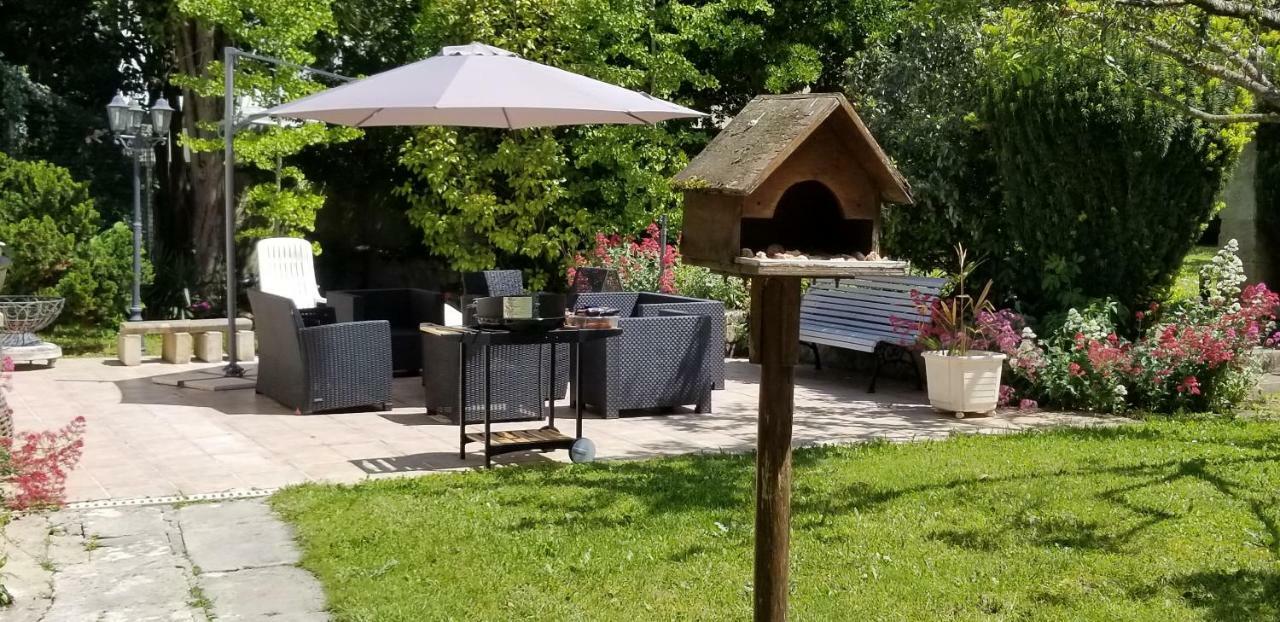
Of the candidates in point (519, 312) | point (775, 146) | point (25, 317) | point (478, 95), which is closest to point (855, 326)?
point (478, 95)

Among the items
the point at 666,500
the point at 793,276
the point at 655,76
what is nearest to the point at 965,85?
the point at 655,76

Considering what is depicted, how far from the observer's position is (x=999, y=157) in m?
9.03

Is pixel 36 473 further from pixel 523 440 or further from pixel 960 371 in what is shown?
pixel 960 371

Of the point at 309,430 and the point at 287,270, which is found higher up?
the point at 287,270

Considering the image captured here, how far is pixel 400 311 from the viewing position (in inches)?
387

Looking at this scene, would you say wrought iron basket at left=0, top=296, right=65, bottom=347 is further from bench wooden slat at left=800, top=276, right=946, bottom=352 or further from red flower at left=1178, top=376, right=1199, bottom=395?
red flower at left=1178, top=376, right=1199, bottom=395

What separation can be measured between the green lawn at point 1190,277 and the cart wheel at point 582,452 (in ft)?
16.4

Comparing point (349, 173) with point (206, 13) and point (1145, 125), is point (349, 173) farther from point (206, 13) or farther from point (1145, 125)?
point (1145, 125)

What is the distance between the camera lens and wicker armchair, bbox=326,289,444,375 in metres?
9.24

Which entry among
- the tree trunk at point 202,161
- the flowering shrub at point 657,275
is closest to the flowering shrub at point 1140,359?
the flowering shrub at point 657,275

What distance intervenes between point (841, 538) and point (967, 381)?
127 inches

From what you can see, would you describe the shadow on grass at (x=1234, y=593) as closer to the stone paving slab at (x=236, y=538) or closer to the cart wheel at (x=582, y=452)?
the cart wheel at (x=582, y=452)

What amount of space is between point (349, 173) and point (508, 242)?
3033 mm

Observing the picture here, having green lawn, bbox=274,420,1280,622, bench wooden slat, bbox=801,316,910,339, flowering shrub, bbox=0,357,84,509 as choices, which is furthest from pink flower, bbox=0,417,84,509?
bench wooden slat, bbox=801,316,910,339
